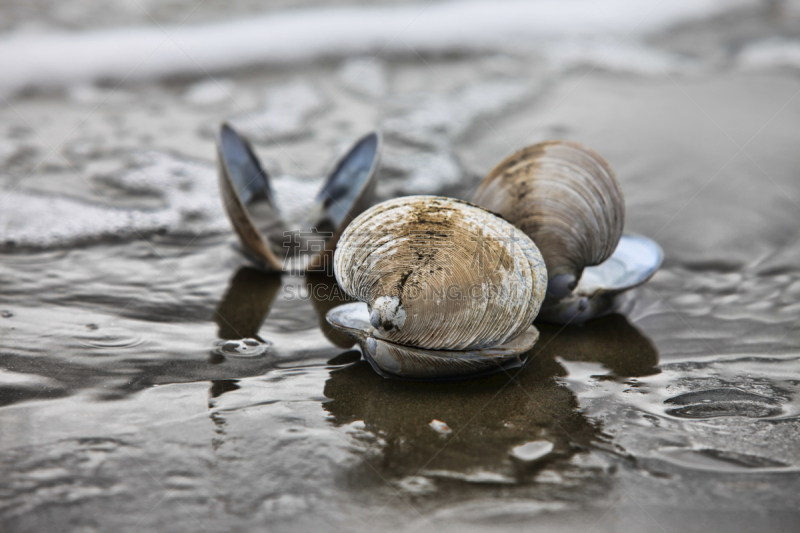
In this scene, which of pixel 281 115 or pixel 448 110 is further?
pixel 448 110

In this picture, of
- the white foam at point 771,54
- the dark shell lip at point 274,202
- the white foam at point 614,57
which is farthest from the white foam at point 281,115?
the white foam at point 771,54

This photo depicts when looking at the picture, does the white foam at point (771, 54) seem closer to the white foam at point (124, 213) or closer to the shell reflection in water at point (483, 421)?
the shell reflection in water at point (483, 421)

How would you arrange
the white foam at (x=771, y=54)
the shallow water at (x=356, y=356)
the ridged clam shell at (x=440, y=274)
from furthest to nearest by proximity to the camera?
the white foam at (x=771, y=54), the ridged clam shell at (x=440, y=274), the shallow water at (x=356, y=356)

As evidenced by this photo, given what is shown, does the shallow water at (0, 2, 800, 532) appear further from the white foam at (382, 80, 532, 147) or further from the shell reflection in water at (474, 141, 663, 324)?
the shell reflection in water at (474, 141, 663, 324)

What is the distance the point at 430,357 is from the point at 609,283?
1.20 meters

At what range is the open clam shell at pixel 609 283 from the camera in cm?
293

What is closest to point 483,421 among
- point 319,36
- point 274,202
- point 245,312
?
point 245,312

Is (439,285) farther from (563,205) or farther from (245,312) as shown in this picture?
(245,312)

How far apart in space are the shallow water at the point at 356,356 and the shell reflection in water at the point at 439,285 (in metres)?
0.16

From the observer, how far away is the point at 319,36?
717 centimetres

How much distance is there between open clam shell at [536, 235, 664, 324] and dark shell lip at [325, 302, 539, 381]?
0.41 meters

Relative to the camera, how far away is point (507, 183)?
3002mm

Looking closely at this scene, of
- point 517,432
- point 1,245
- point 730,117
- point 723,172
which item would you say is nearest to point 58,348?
point 1,245

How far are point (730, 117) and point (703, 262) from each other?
7.35 feet
